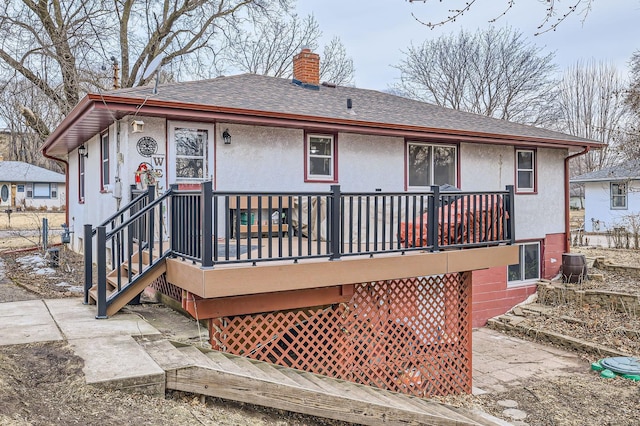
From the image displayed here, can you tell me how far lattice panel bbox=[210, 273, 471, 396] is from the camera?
548cm

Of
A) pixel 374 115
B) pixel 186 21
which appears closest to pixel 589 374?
pixel 374 115

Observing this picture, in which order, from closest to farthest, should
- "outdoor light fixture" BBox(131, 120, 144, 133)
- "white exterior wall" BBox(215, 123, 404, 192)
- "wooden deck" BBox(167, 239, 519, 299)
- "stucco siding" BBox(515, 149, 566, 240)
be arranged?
"wooden deck" BBox(167, 239, 519, 299) → "outdoor light fixture" BBox(131, 120, 144, 133) → "white exterior wall" BBox(215, 123, 404, 192) → "stucco siding" BBox(515, 149, 566, 240)

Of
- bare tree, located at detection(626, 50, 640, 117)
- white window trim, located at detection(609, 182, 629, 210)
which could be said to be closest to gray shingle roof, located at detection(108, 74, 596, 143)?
bare tree, located at detection(626, 50, 640, 117)

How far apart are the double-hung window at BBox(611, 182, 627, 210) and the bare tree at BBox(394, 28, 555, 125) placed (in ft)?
20.5

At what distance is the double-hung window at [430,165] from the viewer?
10336mm

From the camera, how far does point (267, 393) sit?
12.4 feet

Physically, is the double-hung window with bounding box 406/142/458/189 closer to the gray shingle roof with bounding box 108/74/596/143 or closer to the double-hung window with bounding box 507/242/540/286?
the gray shingle roof with bounding box 108/74/596/143

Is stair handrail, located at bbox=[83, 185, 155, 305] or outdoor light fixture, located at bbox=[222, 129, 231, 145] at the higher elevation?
outdoor light fixture, located at bbox=[222, 129, 231, 145]

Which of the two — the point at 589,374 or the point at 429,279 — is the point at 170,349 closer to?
the point at 429,279

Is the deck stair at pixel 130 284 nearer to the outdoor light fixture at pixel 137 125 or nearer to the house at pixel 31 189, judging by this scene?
the outdoor light fixture at pixel 137 125

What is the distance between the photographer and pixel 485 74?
27531 millimetres

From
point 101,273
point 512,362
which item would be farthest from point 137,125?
point 512,362

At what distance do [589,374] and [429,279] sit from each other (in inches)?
139

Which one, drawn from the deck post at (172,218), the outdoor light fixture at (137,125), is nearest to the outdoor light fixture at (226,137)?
the outdoor light fixture at (137,125)
